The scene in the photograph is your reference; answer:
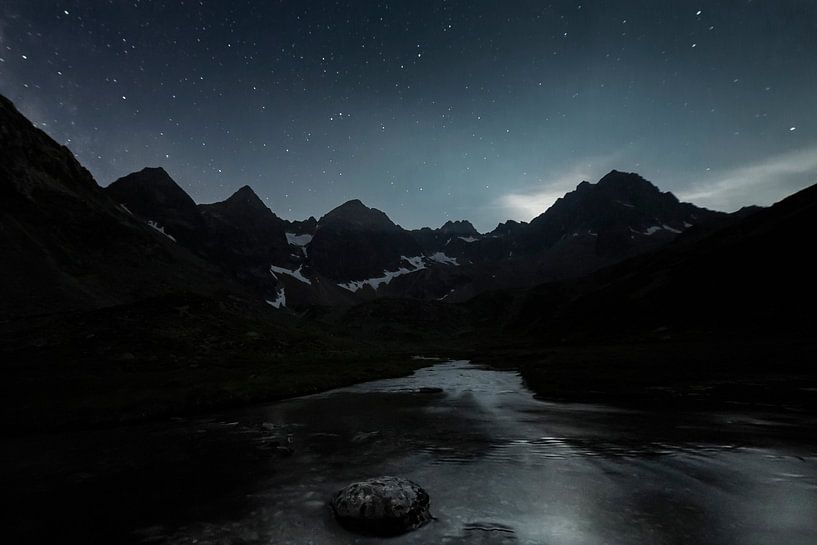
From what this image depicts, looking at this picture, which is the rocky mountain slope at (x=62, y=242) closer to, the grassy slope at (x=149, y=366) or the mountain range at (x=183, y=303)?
the mountain range at (x=183, y=303)

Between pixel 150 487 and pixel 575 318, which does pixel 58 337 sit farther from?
pixel 575 318

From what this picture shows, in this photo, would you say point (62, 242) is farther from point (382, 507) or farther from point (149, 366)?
point (382, 507)

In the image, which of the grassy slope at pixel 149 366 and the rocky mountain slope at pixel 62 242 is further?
the rocky mountain slope at pixel 62 242

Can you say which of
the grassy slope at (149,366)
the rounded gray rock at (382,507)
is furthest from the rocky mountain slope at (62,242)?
the rounded gray rock at (382,507)

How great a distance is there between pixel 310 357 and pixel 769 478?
66.2m

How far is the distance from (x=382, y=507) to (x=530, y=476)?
6.08 m

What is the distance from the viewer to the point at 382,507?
10.6 meters

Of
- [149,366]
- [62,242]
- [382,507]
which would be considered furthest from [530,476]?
[62,242]

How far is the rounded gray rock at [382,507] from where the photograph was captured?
10328mm

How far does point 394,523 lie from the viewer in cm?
1032

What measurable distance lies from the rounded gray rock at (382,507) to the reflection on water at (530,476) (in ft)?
1.34

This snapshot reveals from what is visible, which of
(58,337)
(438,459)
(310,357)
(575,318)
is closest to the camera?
(438,459)

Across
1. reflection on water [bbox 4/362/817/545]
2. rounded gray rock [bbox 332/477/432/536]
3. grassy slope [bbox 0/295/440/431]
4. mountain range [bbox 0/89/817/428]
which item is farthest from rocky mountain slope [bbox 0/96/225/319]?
rounded gray rock [bbox 332/477/432/536]

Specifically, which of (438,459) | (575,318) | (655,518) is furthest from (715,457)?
(575,318)
